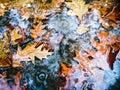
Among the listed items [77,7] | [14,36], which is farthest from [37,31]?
[77,7]

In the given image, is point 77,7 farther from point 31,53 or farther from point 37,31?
point 31,53

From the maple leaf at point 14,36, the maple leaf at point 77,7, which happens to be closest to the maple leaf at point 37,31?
the maple leaf at point 14,36

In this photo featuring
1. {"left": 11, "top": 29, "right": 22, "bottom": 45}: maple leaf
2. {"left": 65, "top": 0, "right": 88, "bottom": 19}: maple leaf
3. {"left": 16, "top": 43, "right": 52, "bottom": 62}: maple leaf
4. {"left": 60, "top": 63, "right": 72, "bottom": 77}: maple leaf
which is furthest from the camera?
{"left": 65, "top": 0, "right": 88, "bottom": 19}: maple leaf

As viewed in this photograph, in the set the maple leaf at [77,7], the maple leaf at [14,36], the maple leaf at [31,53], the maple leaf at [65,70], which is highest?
the maple leaf at [77,7]

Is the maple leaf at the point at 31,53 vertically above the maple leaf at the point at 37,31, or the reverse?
the maple leaf at the point at 37,31

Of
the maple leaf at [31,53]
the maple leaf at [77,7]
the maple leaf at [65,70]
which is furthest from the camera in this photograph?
the maple leaf at [77,7]

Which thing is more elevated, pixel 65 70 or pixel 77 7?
pixel 77 7

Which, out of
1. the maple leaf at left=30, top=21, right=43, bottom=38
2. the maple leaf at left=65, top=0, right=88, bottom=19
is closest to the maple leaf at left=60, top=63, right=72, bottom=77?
the maple leaf at left=30, top=21, right=43, bottom=38

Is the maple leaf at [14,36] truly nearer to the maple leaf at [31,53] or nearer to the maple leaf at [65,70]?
the maple leaf at [31,53]

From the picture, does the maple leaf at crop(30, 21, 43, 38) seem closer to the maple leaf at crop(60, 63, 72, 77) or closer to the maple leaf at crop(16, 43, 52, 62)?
the maple leaf at crop(16, 43, 52, 62)
